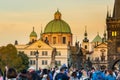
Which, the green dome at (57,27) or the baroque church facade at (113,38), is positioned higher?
the green dome at (57,27)

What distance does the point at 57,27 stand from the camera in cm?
19188

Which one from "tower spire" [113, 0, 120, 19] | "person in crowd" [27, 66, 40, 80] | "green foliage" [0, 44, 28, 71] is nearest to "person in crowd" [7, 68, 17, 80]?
"person in crowd" [27, 66, 40, 80]

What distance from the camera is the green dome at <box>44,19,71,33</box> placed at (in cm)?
19125

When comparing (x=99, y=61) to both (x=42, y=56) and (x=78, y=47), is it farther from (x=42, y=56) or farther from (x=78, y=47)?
(x=42, y=56)

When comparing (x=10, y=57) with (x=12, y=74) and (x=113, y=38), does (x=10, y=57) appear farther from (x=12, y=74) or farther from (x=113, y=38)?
(x=12, y=74)

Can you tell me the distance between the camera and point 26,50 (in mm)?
166125

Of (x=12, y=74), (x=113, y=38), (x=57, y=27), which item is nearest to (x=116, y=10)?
(x=113, y=38)

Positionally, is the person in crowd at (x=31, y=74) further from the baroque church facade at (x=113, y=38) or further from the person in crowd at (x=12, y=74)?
the baroque church facade at (x=113, y=38)

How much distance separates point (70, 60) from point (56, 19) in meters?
28.8

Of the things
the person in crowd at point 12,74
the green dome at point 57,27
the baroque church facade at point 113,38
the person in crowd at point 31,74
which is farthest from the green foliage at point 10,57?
the person in crowd at point 12,74

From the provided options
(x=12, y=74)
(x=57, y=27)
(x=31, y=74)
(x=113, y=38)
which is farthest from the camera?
(x=57, y=27)

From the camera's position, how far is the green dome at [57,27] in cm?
19125

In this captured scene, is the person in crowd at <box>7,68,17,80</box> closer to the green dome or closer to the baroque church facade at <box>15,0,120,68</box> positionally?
the baroque church facade at <box>15,0,120,68</box>

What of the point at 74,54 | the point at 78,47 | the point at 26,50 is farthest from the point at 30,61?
the point at 78,47
